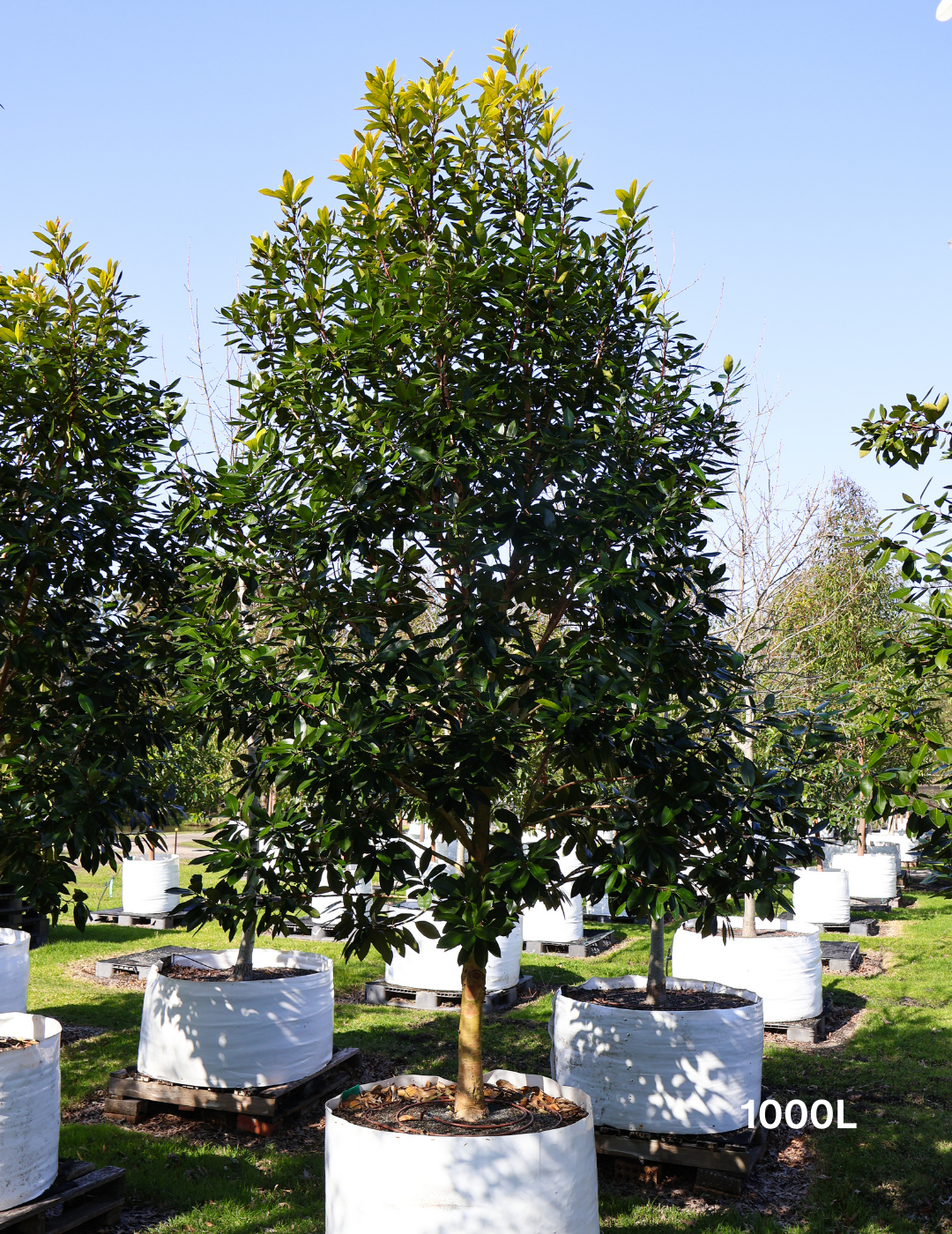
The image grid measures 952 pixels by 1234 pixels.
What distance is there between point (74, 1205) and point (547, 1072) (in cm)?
408

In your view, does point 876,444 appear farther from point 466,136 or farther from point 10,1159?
point 10,1159

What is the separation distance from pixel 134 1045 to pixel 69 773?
210 inches

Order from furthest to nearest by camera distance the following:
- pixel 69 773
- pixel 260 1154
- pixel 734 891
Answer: pixel 260 1154 → pixel 69 773 → pixel 734 891

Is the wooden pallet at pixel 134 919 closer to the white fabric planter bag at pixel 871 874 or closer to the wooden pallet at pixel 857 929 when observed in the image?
the wooden pallet at pixel 857 929

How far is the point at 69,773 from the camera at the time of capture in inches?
190

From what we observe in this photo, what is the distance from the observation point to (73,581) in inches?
215

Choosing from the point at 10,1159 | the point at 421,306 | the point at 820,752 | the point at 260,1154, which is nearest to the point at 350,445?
the point at 421,306

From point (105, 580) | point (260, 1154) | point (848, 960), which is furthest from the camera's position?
point (848, 960)

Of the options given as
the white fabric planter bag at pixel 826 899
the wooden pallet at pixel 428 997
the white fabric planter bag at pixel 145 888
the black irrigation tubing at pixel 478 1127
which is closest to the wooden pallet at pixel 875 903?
the white fabric planter bag at pixel 826 899

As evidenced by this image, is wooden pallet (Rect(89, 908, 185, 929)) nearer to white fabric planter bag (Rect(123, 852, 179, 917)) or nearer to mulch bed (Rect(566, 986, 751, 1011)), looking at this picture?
white fabric planter bag (Rect(123, 852, 179, 917))

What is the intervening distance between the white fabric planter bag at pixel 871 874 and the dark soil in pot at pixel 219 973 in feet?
43.4

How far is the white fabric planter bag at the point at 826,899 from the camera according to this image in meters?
15.7

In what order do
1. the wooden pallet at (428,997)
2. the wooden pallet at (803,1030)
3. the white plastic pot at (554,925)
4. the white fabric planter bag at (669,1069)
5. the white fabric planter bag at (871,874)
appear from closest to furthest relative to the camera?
the white fabric planter bag at (669,1069), the wooden pallet at (803,1030), the wooden pallet at (428,997), the white plastic pot at (554,925), the white fabric planter bag at (871,874)

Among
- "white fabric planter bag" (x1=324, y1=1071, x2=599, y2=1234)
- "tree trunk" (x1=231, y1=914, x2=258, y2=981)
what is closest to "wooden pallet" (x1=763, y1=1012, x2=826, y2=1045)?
"tree trunk" (x1=231, y1=914, x2=258, y2=981)
